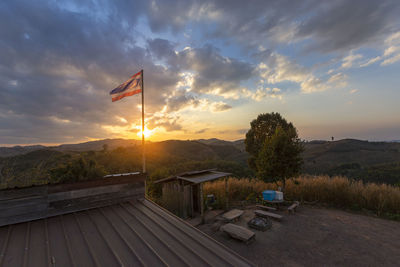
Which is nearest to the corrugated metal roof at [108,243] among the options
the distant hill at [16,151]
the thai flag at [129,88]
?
the thai flag at [129,88]

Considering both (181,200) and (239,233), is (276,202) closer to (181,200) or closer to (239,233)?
(239,233)

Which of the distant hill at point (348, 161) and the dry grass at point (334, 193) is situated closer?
the dry grass at point (334, 193)

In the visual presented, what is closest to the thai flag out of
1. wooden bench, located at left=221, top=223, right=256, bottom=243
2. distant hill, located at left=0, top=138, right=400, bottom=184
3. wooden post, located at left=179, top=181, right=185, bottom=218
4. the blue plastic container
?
wooden post, located at left=179, top=181, right=185, bottom=218

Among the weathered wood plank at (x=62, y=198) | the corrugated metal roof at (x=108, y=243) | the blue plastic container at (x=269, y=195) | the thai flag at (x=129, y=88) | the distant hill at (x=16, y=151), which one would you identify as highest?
the thai flag at (x=129, y=88)

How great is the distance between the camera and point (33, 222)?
324cm

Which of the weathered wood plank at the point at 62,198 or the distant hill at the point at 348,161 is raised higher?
the weathered wood plank at the point at 62,198

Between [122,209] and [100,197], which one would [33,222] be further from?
[122,209]

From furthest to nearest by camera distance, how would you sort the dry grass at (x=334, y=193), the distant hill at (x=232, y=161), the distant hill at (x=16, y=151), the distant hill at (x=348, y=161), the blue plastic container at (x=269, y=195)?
the distant hill at (x=348, y=161) < the distant hill at (x=16, y=151) < the distant hill at (x=232, y=161) < the blue plastic container at (x=269, y=195) < the dry grass at (x=334, y=193)

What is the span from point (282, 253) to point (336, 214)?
579cm

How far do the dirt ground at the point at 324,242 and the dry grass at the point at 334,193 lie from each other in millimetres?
1577

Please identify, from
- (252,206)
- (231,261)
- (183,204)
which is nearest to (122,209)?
(231,261)

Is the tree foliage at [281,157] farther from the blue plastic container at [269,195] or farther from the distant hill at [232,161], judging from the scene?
the distant hill at [232,161]

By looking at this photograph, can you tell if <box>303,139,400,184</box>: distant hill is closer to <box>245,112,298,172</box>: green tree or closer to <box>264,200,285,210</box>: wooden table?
<box>245,112,298,172</box>: green tree

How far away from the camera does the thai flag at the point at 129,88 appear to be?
8.22 metres
